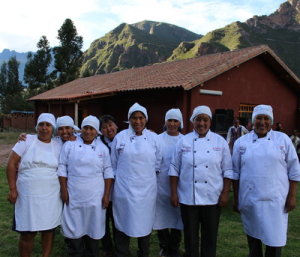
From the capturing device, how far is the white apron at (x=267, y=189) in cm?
300

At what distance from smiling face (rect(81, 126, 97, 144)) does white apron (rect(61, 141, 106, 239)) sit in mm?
65

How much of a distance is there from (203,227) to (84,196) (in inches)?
48.3

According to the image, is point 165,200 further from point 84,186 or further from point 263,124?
point 263,124

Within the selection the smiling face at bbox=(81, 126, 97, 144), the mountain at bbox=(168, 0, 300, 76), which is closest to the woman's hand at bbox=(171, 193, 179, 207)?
the smiling face at bbox=(81, 126, 97, 144)

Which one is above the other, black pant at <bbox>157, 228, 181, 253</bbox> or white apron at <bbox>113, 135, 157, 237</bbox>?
white apron at <bbox>113, 135, 157, 237</bbox>

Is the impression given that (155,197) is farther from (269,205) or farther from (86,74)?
(86,74)

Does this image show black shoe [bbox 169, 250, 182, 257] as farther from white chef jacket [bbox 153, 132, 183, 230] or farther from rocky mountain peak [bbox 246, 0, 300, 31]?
rocky mountain peak [bbox 246, 0, 300, 31]

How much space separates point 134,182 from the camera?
343 centimetres

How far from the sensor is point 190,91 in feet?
36.8

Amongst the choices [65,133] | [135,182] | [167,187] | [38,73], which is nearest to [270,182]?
[167,187]

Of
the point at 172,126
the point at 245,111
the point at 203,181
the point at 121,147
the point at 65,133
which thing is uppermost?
the point at 245,111

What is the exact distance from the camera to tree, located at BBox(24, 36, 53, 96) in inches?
1534

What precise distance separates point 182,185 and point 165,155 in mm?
487

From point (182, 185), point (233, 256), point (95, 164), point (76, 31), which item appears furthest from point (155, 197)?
point (76, 31)
